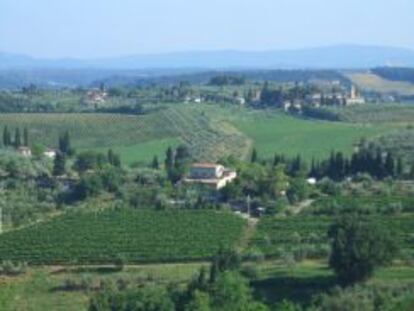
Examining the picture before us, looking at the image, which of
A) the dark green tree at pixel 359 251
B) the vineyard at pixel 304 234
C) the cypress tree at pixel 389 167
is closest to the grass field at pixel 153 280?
the dark green tree at pixel 359 251

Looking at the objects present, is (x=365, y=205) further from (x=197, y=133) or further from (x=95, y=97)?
(x=95, y=97)

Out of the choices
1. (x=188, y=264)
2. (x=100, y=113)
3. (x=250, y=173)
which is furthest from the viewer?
(x=100, y=113)

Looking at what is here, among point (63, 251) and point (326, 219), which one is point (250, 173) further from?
point (63, 251)

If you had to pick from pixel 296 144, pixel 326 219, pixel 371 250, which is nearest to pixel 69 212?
pixel 326 219

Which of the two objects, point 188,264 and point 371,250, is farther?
point 188,264

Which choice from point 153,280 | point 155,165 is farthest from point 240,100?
point 153,280

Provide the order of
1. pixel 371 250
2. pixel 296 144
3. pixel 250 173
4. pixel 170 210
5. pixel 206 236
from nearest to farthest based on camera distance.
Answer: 1. pixel 371 250
2. pixel 206 236
3. pixel 170 210
4. pixel 250 173
5. pixel 296 144

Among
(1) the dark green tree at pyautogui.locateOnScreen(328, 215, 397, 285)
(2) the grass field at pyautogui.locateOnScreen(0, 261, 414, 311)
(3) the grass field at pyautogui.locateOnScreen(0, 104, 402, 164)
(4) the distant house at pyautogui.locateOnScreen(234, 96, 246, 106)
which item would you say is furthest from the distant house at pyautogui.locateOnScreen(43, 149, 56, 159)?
(4) the distant house at pyautogui.locateOnScreen(234, 96, 246, 106)

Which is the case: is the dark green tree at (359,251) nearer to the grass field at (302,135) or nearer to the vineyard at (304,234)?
the vineyard at (304,234)
